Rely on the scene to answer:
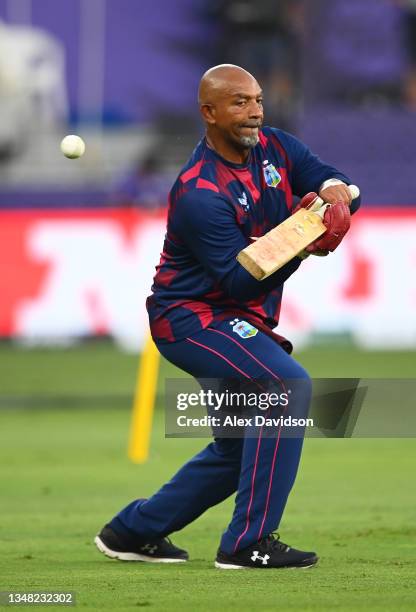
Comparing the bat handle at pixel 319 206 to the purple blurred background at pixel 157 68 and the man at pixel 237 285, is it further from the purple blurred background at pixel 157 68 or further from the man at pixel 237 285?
the purple blurred background at pixel 157 68

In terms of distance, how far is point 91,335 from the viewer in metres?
17.8

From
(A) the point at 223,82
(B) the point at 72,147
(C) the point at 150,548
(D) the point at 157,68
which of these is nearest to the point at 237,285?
(A) the point at 223,82

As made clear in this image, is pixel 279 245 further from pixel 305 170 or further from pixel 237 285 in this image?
pixel 305 170

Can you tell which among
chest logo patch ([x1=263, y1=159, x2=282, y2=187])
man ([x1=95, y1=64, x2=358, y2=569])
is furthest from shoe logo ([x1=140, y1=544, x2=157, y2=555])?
chest logo patch ([x1=263, y1=159, x2=282, y2=187])

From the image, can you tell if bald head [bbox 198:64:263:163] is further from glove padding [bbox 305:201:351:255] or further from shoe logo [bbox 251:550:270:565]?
A: shoe logo [bbox 251:550:270:565]

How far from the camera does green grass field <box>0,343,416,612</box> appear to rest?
609 cm

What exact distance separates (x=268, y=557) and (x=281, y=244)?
145 cm

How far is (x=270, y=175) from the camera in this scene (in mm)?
6859

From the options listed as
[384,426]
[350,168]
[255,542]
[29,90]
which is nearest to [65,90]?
[29,90]

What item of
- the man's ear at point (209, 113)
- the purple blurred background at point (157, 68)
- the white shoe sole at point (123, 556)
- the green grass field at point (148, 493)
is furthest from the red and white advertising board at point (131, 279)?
the man's ear at point (209, 113)

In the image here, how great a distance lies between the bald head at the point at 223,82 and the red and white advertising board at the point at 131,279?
10117 mm

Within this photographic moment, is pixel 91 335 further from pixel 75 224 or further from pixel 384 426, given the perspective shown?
pixel 384 426

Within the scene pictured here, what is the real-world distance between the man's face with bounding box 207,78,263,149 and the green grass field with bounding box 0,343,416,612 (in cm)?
196

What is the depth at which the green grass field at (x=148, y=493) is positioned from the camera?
6094 millimetres
